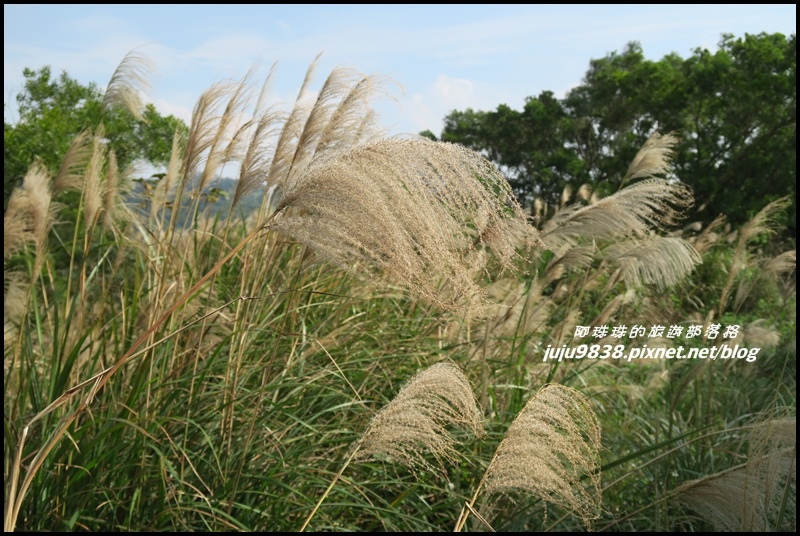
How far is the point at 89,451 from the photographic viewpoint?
3.13 metres

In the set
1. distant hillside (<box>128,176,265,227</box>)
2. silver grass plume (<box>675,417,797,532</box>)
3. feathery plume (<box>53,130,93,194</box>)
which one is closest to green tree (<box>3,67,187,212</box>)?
distant hillside (<box>128,176,265,227</box>)

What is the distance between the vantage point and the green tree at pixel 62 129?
1105 cm

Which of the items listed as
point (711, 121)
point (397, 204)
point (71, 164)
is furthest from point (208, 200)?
point (711, 121)

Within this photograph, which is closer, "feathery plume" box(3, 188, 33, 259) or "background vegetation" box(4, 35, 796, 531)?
"background vegetation" box(4, 35, 796, 531)

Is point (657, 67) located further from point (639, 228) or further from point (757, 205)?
point (639, 228)

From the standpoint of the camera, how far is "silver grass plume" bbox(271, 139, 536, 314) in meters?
1.93

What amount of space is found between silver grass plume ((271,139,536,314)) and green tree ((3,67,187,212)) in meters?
9.20

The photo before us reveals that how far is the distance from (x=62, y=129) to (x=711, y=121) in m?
16.6

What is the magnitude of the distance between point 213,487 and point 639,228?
228cm

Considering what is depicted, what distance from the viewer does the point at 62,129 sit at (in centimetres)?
1122

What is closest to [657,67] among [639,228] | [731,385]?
[731,385]

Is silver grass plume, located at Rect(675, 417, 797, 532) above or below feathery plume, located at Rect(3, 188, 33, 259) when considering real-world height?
below

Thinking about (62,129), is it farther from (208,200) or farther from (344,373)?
(344,373)

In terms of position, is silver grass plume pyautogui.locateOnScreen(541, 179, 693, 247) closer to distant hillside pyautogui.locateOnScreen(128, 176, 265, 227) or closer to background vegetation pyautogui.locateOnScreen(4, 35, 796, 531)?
background vegetation pyautogui.locateOnScreen(4, 35, 796, 531)
